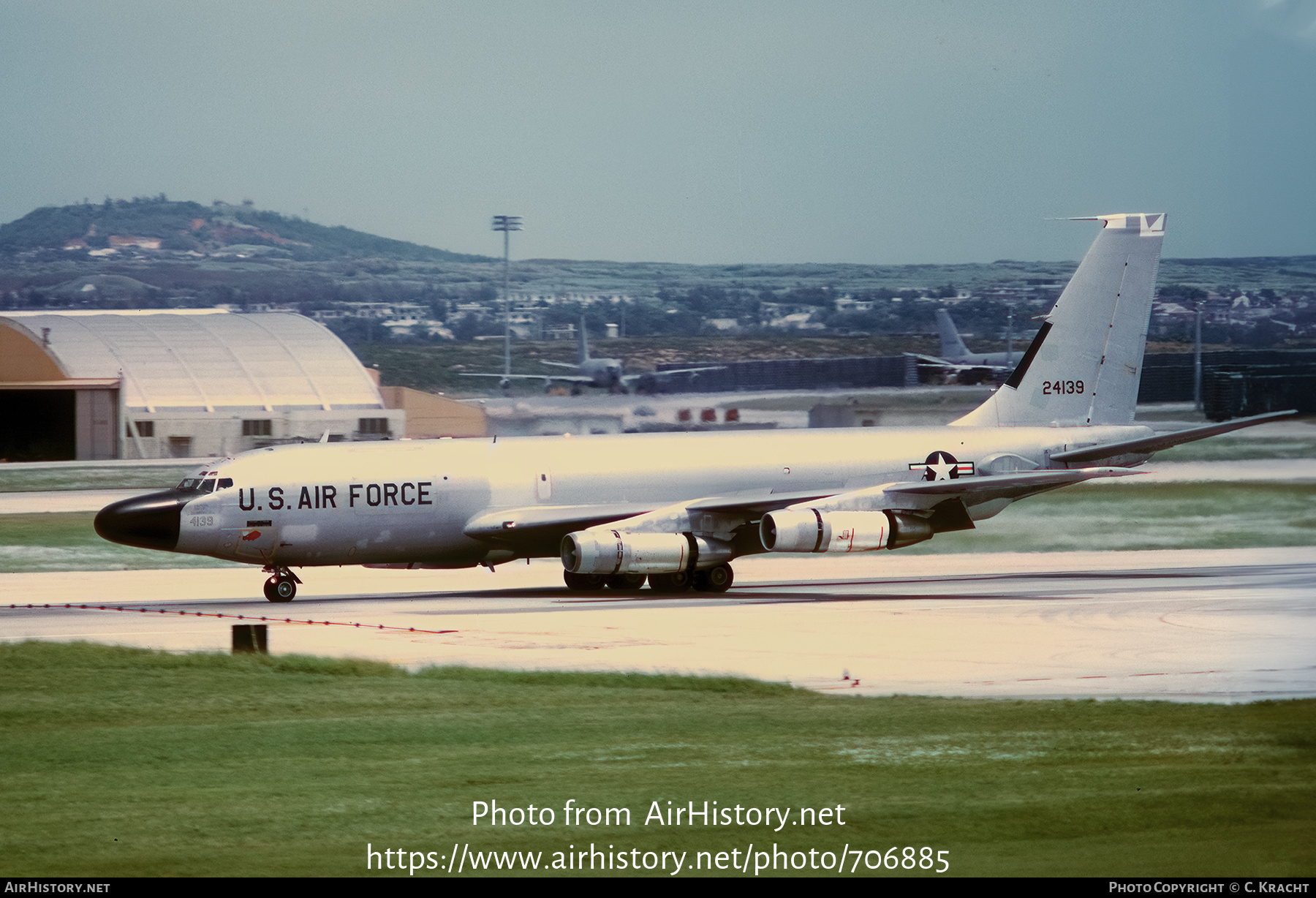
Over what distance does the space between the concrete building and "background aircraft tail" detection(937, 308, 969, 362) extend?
2239cm

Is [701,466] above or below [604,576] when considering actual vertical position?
above

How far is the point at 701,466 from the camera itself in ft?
125

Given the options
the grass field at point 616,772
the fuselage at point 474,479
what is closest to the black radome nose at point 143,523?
the fuselage at point 474,479

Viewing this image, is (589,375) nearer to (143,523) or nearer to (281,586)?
(281,586)

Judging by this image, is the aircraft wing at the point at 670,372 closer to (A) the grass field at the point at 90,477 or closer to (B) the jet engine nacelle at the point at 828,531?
(A) the grass field at the point at 90,477

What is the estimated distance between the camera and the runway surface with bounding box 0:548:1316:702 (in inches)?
924

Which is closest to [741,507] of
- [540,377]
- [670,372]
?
[670,372]

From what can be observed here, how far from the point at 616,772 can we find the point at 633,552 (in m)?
19.2

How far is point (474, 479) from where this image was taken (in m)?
36.6

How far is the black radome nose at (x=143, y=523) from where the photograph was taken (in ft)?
112

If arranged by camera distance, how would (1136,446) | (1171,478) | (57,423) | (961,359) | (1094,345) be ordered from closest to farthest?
(1136,446) < (1094,345) < (1171,478) < (961,359) < (57,423)

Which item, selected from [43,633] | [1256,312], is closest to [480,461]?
[43,633]
